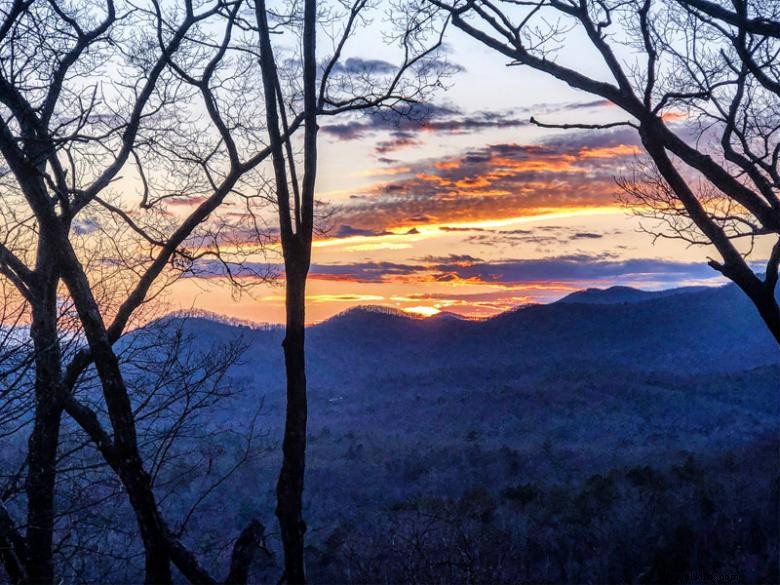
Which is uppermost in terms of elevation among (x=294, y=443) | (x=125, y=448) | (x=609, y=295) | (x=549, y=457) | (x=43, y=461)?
(x=609, y=295)

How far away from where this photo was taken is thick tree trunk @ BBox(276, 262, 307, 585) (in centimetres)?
632

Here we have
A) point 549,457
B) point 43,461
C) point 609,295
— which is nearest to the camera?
point 43,461

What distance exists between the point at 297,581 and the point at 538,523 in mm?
8641

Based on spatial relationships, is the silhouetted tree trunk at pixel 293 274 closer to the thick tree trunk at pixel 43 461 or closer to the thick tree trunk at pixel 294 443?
the thick tree trunk at pixel 294 443

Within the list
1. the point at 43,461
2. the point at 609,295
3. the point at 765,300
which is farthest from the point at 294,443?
the point at 609,295

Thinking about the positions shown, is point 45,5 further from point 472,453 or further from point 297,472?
point 472,453

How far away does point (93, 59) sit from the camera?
9188 millimetres

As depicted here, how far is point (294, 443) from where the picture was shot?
648 cm

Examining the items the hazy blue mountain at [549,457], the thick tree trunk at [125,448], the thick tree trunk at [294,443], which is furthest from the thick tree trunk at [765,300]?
the thick tree trunk at [125,448]

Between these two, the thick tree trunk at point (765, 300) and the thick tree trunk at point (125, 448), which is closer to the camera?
the thick tree trunk at point (125, 448)

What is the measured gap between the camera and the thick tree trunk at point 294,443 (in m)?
6.32

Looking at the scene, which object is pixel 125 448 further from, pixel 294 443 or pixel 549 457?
pixel 549 457

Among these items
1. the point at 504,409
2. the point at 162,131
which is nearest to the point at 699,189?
the point at 162,131

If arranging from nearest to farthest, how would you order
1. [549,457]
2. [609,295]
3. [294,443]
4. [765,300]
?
[765,300] < [294,443] < [549,457] < [609,295]
